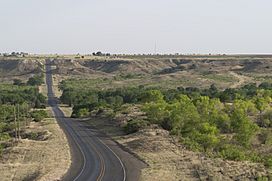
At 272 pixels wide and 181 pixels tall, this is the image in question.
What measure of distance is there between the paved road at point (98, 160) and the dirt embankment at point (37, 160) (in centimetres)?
112

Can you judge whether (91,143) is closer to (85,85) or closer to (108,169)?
(108,169)

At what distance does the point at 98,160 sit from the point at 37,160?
24.2 feet

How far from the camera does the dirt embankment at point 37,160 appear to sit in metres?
45.9

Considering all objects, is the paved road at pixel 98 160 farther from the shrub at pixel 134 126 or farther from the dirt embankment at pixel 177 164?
the shrub at pixel 134 126

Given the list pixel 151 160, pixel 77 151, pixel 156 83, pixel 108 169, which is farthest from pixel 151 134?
pixel 156 83

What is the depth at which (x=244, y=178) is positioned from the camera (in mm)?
40031

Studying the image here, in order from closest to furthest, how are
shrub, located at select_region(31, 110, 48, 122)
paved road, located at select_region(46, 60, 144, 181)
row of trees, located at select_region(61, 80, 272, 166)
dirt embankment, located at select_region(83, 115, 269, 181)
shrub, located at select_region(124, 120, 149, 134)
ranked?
dirt embankment, located at select_region(83, 115, 269, 181) → paved road, located at select_region(46, 60, 144, 181) → row of trees, located at select_region(61, 80, 272, 166) → shrub, located at select_region(124, 120, 149, 134) → shrub, located at select_region(31, 110, 48, 122)

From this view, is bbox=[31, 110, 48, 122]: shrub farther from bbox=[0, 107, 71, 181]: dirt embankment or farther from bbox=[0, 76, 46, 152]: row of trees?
bbox=[0, 107, 71, 181]: dirt embankment

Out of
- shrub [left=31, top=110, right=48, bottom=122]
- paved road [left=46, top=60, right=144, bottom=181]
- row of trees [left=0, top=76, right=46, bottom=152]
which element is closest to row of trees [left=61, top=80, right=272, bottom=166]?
paved road [left=46, top=60, right=144, bottom=181]

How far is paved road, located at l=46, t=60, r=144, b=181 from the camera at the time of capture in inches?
1725

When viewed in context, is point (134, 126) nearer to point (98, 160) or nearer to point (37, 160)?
point (98, 160)

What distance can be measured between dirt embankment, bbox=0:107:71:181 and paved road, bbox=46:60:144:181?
112 cm

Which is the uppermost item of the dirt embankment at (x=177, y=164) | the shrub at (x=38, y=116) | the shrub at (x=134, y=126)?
the dirt embankment at (x=177, y=164)

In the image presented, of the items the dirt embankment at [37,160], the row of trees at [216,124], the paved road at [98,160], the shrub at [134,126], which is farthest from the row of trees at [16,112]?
the row of trees at [216,124]
